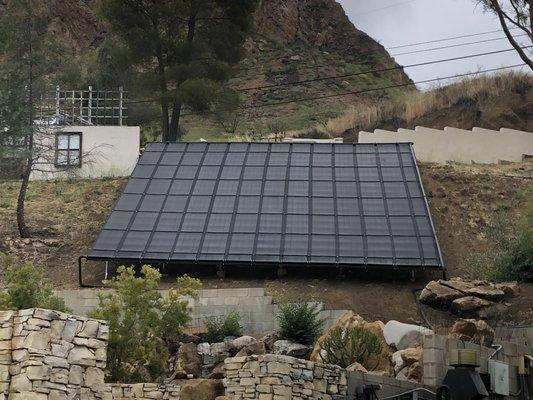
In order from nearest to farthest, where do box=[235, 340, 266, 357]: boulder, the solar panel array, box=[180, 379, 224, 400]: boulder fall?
1. box=[180, 379, 224, 400]: boulder
2. box=[235, 340, 266, 357]: boulder
3. the solar panel array

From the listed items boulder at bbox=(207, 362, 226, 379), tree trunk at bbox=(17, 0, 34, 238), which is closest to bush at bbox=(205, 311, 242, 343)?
boulder at bbox=(207, 362, 226, 379)

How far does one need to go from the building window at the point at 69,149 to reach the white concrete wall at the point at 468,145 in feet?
39.0

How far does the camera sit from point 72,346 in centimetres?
1595

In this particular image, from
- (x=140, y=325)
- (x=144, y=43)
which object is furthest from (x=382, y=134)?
(x=140, y=325)

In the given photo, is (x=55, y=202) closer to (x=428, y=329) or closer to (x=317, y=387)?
(x=428, y=329)

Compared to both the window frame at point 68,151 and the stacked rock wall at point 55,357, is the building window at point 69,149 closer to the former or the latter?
the window frame at point 68,151

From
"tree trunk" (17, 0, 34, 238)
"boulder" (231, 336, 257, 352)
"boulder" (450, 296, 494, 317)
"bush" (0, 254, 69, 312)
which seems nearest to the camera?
"bush" (0, 254, 69, 312)

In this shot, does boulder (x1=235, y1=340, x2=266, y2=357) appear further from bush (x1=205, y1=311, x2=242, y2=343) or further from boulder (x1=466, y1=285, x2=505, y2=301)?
boulder (x1=466, y1=285, x2=505, y2=301)

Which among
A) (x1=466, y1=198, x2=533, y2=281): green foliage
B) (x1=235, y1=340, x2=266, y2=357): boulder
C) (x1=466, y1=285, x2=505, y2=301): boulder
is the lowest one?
(x1=235, y1=340, x2=266, y2=357): boulder

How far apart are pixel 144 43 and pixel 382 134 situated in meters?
9.80

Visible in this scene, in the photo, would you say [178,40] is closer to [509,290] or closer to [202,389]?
[509,290]

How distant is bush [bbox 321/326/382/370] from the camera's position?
66.2 feet

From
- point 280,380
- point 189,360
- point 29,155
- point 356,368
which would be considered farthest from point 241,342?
point 29,155

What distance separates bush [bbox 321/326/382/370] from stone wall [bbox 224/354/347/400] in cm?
204
